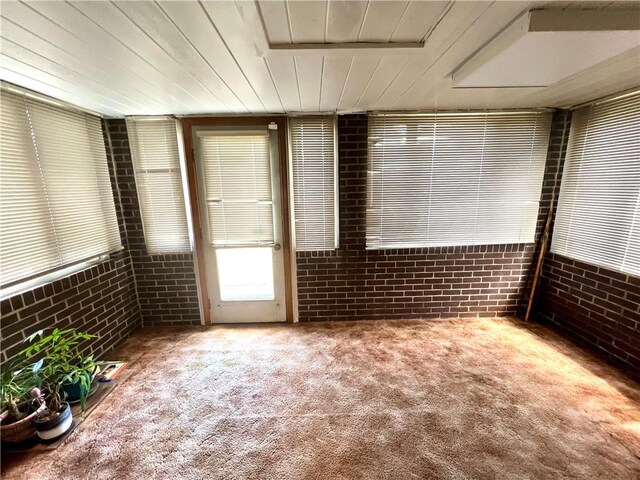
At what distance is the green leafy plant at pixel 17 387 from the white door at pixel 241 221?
1.46 meters

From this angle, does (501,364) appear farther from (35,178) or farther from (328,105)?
(35,178)

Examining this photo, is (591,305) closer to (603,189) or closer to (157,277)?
(603,189)

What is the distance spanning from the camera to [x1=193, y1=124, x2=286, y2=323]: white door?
2.70 metres

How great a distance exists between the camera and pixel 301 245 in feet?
9.57

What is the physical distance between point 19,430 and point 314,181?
2.70 meters

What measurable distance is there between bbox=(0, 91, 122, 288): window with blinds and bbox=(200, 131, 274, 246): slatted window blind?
943 millimetres

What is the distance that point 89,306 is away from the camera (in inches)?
92.2

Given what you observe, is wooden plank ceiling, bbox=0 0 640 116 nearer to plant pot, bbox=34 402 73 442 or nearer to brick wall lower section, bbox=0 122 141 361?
brick wall lower section, bbox=0 122 141 361

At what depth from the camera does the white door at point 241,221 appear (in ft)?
8.86

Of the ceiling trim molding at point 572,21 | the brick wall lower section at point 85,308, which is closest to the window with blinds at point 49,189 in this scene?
the brick wall lower section at point 85,308

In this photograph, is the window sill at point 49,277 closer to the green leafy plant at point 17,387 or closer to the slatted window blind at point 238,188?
the green leafy plant at point 17,387

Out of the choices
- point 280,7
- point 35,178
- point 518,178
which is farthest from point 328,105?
point 35,178

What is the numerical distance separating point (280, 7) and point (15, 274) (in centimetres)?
228

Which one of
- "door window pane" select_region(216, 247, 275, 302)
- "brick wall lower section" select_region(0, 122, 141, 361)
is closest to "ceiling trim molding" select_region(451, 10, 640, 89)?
"door window pane" select_region(216, 247, 275, 302)
